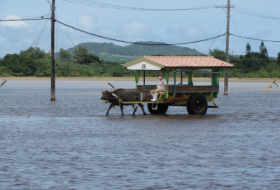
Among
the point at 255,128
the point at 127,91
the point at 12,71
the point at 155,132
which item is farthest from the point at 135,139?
the point at 12,71

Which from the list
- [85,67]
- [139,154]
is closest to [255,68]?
[85,67]

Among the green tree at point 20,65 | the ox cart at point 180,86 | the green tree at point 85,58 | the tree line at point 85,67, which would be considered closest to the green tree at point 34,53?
the tree line at point 85,67

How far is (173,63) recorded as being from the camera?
68.4ft

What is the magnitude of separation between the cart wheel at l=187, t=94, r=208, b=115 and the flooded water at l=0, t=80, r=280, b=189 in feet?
7.84

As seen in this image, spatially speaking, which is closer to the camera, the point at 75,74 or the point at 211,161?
the point at 211,161

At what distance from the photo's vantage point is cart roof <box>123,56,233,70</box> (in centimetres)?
2050

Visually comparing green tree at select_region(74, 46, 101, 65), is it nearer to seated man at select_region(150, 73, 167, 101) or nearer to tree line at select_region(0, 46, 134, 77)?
tree line at select_region(0, 46, 134, 77)

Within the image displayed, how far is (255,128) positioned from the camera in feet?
54.0

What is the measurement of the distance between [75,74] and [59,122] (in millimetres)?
85702

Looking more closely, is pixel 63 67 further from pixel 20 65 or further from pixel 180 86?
pixel 180 86

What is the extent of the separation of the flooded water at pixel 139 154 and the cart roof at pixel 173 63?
9.34 feet

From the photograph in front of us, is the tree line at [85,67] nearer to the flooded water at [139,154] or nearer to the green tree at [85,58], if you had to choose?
the green tree at [85,58]

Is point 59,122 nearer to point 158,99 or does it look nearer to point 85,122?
point 85,122

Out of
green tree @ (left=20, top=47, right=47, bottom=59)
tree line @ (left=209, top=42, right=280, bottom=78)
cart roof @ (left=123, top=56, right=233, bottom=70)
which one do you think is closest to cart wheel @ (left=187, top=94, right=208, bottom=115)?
cart roof @ (left=123, top=56, right=233, bottom=70)
